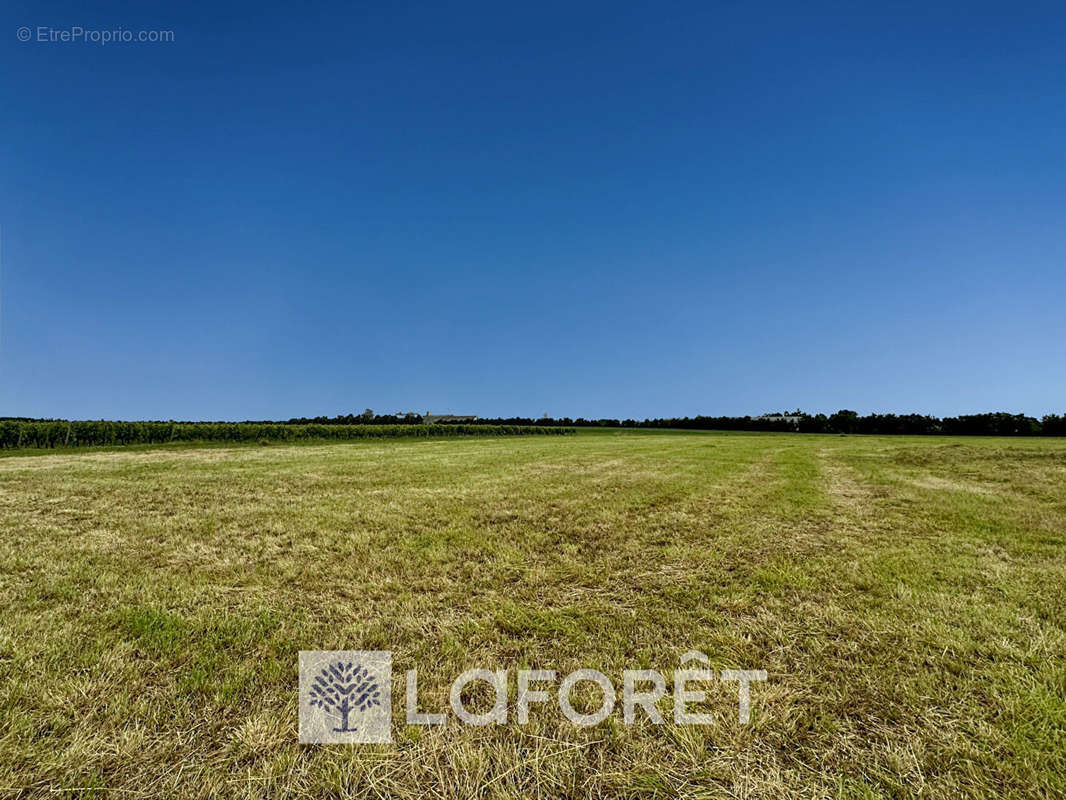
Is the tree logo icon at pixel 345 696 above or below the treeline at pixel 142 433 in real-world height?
below

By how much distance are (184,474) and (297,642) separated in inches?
568

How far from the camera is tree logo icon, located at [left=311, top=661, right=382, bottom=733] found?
9.89ft

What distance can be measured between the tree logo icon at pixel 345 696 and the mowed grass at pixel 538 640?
0.10 metres

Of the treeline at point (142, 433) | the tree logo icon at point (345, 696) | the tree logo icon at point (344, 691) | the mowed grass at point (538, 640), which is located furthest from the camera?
the treeline at point (142, 433)

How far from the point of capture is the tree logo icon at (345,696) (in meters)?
2.81

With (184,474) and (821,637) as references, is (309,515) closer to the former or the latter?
(821,637)

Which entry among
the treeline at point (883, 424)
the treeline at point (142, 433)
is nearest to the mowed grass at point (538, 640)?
the treeline at point (142, 433)

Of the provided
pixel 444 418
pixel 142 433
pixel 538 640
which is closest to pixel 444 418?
pixel 444 418

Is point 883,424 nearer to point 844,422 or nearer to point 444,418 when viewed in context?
point 844,422

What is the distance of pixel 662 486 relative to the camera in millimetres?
12594

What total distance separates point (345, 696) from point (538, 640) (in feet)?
5.11

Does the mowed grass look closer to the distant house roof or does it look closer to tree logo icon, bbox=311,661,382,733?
tree logo icon, bbox=311,661,382,733

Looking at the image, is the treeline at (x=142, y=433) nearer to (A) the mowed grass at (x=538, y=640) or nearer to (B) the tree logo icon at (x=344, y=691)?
(A) the mowed grass at (x=538, y=640)

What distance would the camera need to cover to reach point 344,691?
126 inches
